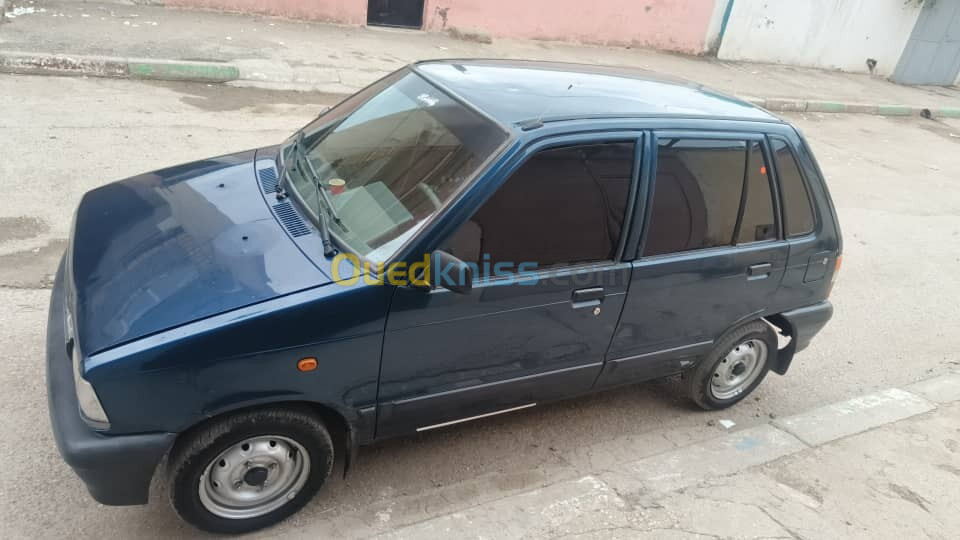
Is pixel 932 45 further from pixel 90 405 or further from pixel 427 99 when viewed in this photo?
pixel 90 405

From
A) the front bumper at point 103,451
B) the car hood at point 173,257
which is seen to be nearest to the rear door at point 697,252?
the car hood at point 173,257

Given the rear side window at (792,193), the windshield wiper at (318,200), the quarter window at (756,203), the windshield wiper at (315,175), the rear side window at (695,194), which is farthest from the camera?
the rear side window at (792,193)

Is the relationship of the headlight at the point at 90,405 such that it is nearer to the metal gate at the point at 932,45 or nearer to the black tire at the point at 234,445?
the black tire at the point at 234,445

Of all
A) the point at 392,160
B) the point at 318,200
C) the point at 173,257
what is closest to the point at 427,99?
the point at 392,160

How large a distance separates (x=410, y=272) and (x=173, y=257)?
0.96 meters

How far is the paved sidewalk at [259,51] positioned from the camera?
8.34 m

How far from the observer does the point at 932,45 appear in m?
17.7

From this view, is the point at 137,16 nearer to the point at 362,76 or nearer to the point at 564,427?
the point at 362,76

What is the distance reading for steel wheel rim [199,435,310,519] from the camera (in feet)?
8.91

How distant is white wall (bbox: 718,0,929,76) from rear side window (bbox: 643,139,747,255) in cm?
1289

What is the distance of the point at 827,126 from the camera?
1241 centimetres

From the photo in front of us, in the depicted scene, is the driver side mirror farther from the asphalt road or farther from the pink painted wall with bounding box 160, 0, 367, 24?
the pink painted wall with bounding box 160, 0, 367, 24

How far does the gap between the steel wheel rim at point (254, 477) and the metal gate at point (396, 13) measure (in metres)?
10.5

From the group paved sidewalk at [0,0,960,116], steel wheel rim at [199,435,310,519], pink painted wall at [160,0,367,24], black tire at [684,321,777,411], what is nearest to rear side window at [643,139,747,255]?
black tire at [684,321,777,411]
